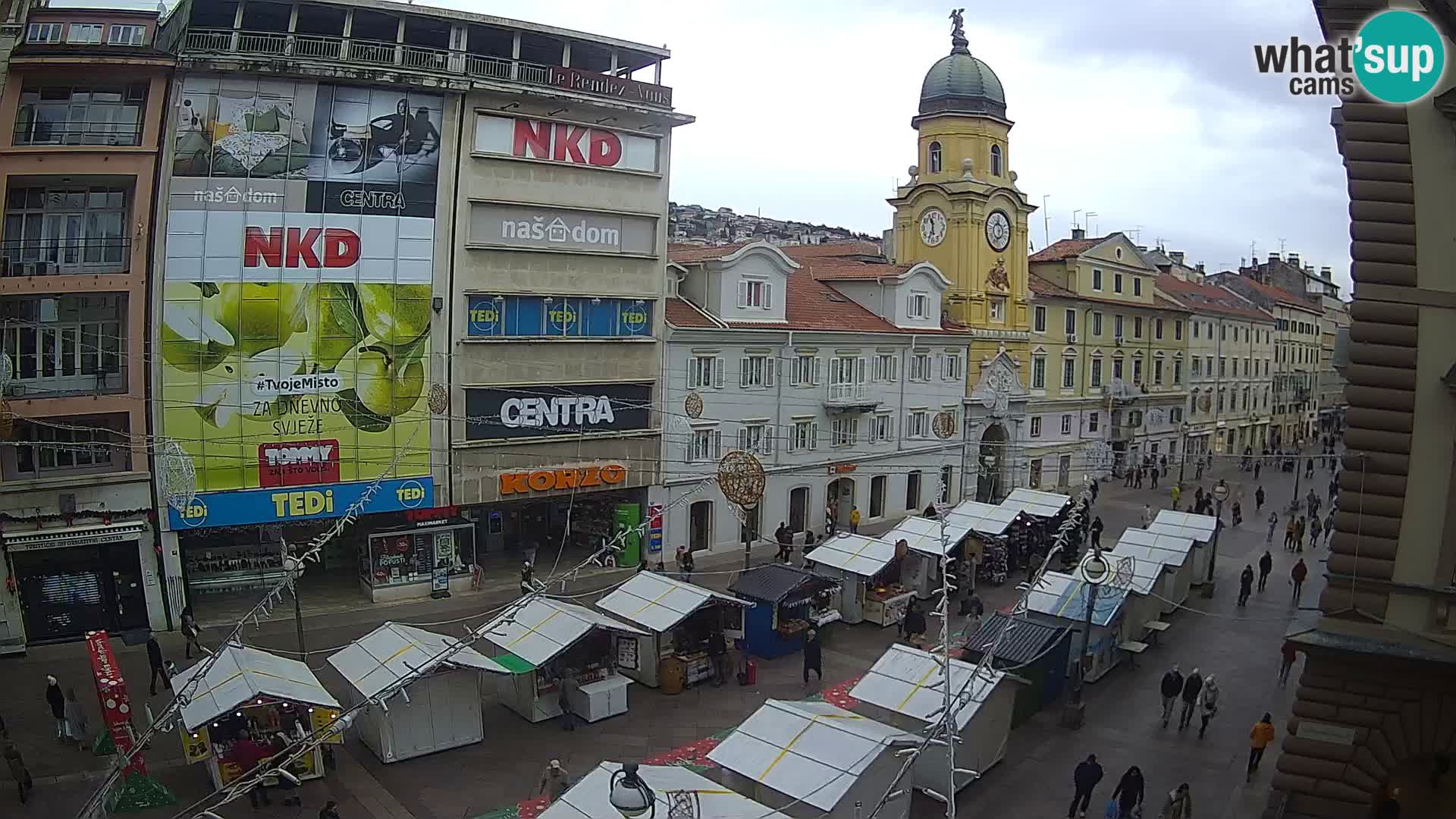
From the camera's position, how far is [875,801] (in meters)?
15.9

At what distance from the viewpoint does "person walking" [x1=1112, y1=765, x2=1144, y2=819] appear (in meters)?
16.7

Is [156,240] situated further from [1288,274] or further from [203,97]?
[1288,274]

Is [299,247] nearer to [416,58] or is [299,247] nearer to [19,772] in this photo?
[416,58]

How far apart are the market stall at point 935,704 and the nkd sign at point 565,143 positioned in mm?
19638

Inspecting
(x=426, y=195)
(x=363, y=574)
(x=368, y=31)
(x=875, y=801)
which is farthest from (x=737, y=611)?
(x=368, y=31)

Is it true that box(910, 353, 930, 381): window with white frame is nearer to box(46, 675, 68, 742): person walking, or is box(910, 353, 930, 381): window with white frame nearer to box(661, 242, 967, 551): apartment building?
box(661, 242, 967, 551): apartment building

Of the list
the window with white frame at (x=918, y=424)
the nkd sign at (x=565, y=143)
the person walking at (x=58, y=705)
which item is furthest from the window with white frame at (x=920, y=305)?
the person walking at (x=58, y=705)

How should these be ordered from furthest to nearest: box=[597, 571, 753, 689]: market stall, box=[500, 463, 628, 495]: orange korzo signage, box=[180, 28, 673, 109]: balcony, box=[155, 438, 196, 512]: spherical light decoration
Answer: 1. box=[500, 463, 628, 495]: orange korzo signage
2. box=[180, 28, 673, 109]: balcony
3. box=[155, 438, 196, 512]: spherical light decoration
4. box=[597, 571, 753, 689]: market stall

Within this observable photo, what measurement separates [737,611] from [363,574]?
1256 cm

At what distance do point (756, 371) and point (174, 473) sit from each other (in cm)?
1924

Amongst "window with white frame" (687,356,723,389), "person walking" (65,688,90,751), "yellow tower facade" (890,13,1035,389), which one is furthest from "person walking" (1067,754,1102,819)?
"yellow tower facade" (890,13,1035,389)

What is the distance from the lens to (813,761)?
1525 centimetres

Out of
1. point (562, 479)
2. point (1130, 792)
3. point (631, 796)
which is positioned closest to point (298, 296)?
point (562, 479)

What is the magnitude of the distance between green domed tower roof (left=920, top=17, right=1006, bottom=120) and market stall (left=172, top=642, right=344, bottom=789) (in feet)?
128
